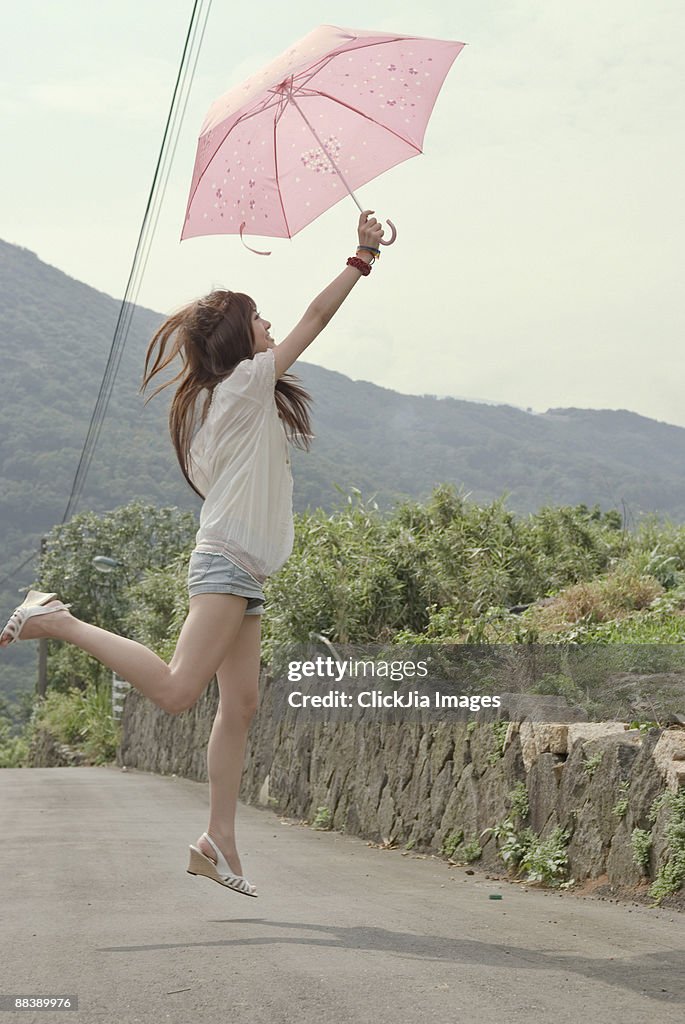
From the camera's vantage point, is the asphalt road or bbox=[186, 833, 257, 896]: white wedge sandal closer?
the asphalt road

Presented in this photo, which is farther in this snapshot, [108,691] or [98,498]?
[98,498]

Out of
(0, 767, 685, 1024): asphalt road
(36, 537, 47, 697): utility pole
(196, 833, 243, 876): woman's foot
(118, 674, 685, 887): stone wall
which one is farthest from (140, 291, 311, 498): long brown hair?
(36, 537, 47, 697): utility pole

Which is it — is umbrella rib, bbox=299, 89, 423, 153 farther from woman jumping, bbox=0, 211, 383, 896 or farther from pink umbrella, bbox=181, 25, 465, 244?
woman jumping, bbox=0, 211, 383, 896

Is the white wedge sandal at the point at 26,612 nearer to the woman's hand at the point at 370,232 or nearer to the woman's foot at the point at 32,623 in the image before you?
the woman's foot at the point at 32,623

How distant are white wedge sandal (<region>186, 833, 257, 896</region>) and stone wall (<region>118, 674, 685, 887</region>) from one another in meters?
1.90

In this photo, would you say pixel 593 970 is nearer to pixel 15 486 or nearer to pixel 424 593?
pixel 424 593

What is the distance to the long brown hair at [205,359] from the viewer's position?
431 centimetres

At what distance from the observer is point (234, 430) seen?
423cm

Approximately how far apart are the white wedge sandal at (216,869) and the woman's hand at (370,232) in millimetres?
2184

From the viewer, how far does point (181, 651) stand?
4.08m

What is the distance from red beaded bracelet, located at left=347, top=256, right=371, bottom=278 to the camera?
4258 millimetres

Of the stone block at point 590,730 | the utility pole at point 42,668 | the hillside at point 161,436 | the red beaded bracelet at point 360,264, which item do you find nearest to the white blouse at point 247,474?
the red beaded bracelet at point 360,264

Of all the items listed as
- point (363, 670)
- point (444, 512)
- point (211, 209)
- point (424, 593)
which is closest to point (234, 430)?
point (211, 209)

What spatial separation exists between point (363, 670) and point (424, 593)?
132 cm
